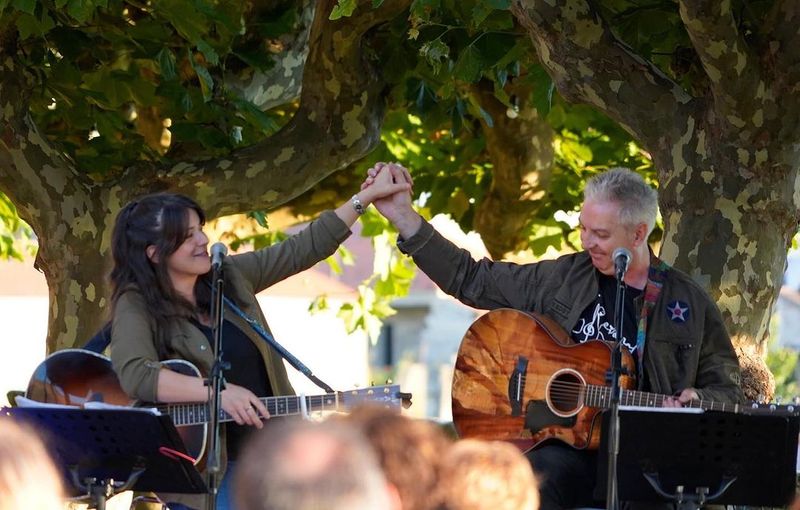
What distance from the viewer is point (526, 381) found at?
5.64 meters

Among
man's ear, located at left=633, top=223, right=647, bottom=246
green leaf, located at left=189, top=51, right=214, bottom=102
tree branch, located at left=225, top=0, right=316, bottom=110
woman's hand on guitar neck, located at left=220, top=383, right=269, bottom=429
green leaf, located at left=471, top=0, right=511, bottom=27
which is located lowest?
woman's hand on guitar neck, located at left=220, top=383, right=269, bottom=429

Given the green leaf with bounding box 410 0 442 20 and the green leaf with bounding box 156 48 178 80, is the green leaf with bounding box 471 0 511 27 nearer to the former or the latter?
the green leaf with bounding box 410 0 442 20

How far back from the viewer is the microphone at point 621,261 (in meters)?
5.14

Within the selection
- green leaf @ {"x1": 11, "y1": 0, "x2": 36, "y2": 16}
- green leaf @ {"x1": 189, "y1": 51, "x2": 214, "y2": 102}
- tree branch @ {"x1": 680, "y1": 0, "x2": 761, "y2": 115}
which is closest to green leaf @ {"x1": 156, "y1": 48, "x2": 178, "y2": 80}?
green leaf @ {"x1": 189, "y1": 51, "x2": 214, "y2": 102}

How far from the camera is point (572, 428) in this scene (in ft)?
18.2

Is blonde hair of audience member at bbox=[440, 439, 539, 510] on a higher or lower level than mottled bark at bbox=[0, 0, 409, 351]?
lower

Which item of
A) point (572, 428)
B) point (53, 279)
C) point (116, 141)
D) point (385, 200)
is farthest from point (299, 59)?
point (572, 428)

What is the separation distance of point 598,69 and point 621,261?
1.37 m

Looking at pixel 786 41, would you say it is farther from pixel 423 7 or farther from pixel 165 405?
pixel 165 405

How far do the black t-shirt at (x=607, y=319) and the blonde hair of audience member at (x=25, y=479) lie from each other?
341cm

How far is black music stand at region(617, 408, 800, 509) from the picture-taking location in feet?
16.1

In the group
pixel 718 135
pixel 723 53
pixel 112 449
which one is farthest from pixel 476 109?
pixel 112 449

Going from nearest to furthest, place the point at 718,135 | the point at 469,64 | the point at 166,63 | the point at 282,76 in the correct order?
the point at 718,135 < the point at 469,64 < the point at 166,63 < the point at 282,76

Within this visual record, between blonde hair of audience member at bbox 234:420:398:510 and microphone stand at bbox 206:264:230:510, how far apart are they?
8.21 feet
